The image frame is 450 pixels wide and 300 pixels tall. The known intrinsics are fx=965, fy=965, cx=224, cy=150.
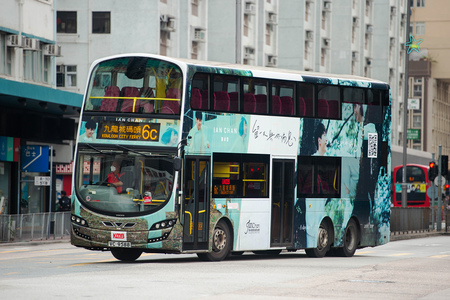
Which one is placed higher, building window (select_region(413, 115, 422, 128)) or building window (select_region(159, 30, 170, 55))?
building window (select_region(159, 30, 170, 55))

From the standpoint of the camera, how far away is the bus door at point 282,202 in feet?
71.0

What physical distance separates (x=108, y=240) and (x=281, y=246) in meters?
4.56

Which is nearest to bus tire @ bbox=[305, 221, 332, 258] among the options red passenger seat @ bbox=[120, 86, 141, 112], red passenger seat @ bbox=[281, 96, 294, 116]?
red passenger seat @ bbox=[281, 96, 294, 116]

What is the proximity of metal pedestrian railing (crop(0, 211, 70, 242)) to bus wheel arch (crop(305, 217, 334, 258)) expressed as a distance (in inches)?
473

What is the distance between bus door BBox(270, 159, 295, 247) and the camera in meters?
21.6

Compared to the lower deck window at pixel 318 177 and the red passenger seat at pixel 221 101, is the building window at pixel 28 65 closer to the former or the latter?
the lower deck window at pixel 318 177

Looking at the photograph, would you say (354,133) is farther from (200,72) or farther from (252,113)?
(200,72)

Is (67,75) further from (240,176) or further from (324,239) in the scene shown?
(240,176)

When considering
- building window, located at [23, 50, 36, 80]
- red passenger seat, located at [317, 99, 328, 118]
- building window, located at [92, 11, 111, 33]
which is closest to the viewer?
red passenger seat, located at [317, 99, 328, 118]

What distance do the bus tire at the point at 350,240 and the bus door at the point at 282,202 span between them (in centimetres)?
259

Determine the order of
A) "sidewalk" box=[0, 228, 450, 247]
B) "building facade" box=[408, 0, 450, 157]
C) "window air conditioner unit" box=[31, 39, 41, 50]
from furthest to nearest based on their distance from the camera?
"building facade" box=[408, 0, 450, 157]
"window air conditioner unit" box=[31, 39, 41, 50]
"sidewalk" box=[0, 228, 450, 247]

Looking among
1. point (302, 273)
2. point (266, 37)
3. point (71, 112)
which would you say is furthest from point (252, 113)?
point (266, 37)

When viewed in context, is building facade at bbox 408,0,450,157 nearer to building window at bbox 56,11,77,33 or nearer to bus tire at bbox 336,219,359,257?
building window at bbox 56,11,77,33

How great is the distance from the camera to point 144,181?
62.4 ft
